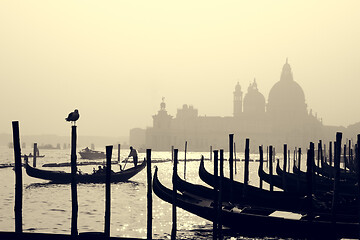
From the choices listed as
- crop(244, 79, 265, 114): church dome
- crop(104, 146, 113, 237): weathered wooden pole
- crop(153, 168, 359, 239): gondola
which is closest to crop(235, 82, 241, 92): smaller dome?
crop(244, 79, 265, 114): church dome

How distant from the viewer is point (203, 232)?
64.0 feet

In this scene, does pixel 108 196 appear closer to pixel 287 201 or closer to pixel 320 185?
pixel 287 201

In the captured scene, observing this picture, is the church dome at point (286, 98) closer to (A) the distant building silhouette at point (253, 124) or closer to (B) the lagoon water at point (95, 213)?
(A) the distant building silhouette at point (253, 124)

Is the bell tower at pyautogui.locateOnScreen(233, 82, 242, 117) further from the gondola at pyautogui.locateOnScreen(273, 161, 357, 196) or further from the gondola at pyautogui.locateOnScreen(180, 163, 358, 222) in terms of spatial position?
the gondola at pyautogui.locateOnScreen(180, 163, 358, 222)

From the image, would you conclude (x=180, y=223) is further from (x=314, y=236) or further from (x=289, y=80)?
(x=289, y=80)

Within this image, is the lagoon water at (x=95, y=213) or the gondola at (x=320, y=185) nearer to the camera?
the lagoon water at (x=95, y=213)

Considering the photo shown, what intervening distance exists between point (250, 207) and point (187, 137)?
486 feet

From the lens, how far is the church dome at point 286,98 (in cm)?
18325

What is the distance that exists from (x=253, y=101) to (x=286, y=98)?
26.9 feet

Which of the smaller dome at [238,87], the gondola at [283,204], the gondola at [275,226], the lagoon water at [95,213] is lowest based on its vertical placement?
the lagoon water at [95,213]

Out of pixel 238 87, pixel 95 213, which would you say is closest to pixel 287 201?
pixel 95 213

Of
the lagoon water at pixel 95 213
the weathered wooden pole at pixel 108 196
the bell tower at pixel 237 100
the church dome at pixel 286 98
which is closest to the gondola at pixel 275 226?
the lagoon water at pixel 95 213

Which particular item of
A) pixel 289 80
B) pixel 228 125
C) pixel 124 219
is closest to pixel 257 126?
pixel 228 125

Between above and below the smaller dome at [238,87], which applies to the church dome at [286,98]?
below
